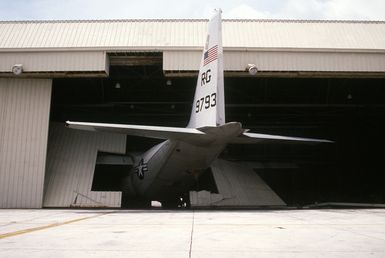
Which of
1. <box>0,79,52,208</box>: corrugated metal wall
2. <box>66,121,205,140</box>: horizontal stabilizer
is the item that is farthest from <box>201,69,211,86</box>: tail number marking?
<box>0,79,52,208</box>: corrugated metal wall

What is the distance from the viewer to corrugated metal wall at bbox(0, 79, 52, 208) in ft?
70.7

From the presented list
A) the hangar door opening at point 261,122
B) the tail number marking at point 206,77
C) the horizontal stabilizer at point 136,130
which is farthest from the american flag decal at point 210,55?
the hangar door opening at point 261,122

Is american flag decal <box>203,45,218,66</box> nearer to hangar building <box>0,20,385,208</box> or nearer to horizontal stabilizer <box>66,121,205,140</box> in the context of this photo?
horizontal stabilizer <box>66,121,205,140</box>

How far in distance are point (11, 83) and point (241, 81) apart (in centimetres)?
1423

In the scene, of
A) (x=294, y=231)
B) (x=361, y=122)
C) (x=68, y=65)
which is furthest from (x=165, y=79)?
(x=294, y=231)

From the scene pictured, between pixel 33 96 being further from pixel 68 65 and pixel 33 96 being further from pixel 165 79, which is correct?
pixel 165 79

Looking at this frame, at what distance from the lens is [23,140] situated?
22.4m

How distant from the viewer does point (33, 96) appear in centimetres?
2298

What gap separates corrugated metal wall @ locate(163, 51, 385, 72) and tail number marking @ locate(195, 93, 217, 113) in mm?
4926

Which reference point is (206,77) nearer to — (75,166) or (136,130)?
(136,130)

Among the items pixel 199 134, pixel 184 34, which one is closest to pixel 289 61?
pixel 184 34

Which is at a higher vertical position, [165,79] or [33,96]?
[165,79]

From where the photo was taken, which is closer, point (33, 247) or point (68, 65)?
point (33, 247)

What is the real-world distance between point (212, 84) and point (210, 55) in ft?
4.75
